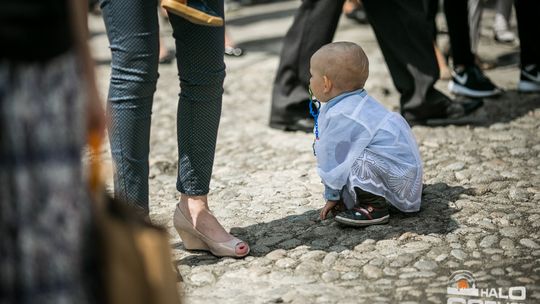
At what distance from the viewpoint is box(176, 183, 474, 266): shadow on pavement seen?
11.0ft

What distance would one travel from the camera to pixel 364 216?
11.4ft

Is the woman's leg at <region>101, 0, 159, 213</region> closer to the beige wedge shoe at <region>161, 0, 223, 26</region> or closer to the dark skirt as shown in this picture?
the beige wedge shoe at <region>161, 0, 223, 26</region>

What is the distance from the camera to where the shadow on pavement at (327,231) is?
3340 millimetres

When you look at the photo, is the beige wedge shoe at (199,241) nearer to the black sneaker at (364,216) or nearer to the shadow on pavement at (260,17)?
the black sneaker at (364,216)

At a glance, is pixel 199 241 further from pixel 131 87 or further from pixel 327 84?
pixel 327 84

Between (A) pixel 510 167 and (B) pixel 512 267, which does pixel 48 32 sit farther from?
(A) pixel 510 167

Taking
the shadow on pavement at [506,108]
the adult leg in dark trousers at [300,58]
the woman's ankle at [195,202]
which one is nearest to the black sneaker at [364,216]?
the woman's ankle at [195,202]

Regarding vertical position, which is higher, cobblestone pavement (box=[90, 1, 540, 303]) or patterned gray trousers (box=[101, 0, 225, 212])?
patterned gray trousers (box=[101, 0, 225, 212])

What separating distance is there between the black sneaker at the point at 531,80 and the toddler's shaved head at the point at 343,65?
2393 millimetres

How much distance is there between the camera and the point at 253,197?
3977 mm

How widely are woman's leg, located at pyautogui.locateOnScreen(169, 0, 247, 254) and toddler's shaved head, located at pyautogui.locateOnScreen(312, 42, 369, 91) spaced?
21.6 inches

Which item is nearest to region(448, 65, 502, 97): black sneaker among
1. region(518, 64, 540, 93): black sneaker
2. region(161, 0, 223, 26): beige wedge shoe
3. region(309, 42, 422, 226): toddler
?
region(518, 64, 540, 93): black sneaker

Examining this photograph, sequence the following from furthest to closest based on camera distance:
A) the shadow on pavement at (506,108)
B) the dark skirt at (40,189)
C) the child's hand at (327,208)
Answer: the shadow on pavement at (506,108), the child's hand at (327,208), the dark skirt at (40,189)

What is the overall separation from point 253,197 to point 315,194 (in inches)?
11.3
